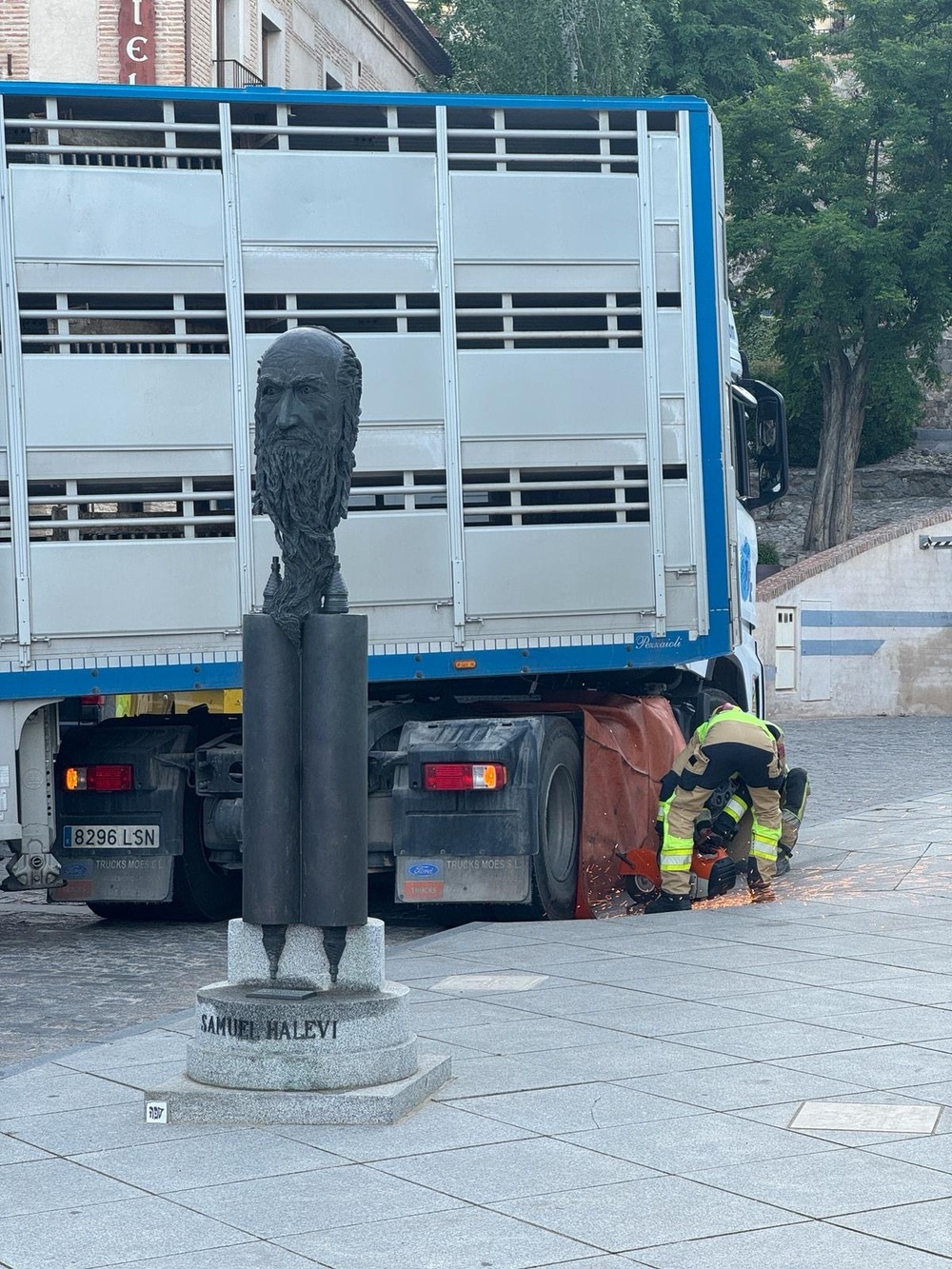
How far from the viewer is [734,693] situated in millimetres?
13023

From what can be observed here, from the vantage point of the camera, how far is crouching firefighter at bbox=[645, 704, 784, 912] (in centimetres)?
1082

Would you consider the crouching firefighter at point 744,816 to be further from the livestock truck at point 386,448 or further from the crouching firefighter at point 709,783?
the livestock truck at point 386,448

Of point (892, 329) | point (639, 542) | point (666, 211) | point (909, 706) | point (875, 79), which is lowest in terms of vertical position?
point (909, 706)

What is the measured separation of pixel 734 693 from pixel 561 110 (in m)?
4.46

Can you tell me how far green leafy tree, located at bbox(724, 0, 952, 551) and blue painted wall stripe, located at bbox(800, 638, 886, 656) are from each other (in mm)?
5645

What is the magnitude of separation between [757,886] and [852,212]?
88.6 ft

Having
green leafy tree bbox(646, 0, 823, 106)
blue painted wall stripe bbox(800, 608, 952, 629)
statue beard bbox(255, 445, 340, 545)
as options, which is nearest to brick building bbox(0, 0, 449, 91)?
green leafy tree bbox(646, 0, 823, 106)

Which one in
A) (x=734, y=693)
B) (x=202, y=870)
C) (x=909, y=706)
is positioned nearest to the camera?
(x=202, y=870)

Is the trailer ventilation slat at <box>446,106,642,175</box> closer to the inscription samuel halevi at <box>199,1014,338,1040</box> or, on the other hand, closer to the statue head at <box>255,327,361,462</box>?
the statue head at <box>255,327,361,462</box>

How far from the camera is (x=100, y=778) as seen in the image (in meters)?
10.3

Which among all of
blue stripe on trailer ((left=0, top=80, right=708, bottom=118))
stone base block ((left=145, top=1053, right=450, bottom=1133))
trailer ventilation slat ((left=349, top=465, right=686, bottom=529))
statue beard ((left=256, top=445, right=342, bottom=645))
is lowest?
stone base block ((left=145, top=1053, right=450, bottom=1133))

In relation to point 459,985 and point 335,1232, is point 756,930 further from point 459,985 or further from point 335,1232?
point 335,1232

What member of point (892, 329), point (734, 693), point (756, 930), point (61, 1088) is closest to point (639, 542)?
point (756, 930)

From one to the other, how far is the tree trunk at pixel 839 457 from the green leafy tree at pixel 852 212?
3 centimetres
